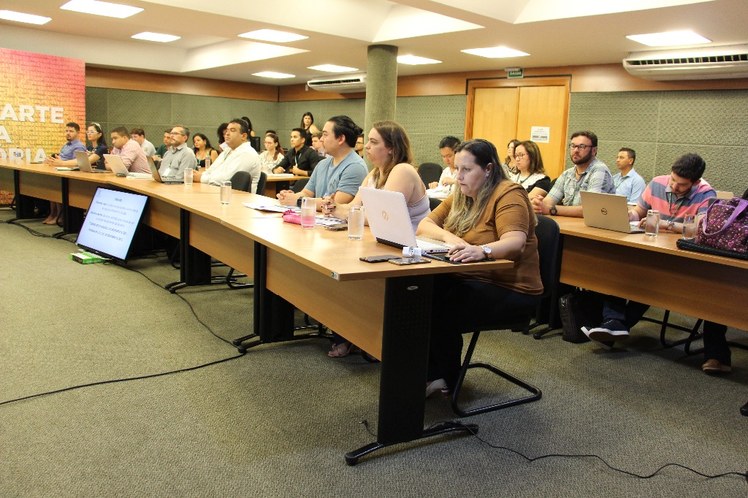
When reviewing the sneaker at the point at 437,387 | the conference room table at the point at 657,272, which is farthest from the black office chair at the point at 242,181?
the sneaker at the point at 437,387

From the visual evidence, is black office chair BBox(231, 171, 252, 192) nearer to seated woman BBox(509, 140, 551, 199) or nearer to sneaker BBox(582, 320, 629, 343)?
seated woman BBox(509, 140, 551, 199)

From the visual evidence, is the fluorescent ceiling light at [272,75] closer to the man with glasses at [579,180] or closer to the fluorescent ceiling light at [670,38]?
the fluorescent ceiling light at [670,38]

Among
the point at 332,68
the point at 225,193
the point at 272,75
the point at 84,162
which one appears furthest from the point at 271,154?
the point at 225,193

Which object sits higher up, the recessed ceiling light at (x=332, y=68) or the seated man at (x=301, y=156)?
the recessed ceiling light at (x=332, y=68)

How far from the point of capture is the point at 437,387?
2.80m

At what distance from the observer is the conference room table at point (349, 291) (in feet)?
7.26

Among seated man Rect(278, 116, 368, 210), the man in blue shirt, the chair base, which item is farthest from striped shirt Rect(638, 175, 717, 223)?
the man in blue shirt

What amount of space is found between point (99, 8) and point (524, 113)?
5284 mm

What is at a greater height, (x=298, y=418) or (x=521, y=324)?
(x=521, y=324)

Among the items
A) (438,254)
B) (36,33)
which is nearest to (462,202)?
(438,254)

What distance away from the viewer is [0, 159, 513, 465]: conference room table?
221cm

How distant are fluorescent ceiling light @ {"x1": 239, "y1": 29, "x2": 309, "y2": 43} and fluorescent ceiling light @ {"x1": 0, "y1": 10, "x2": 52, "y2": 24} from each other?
2709 mm

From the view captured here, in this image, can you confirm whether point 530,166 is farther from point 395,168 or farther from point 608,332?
point 395,168

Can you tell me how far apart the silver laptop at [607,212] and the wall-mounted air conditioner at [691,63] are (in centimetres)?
325
